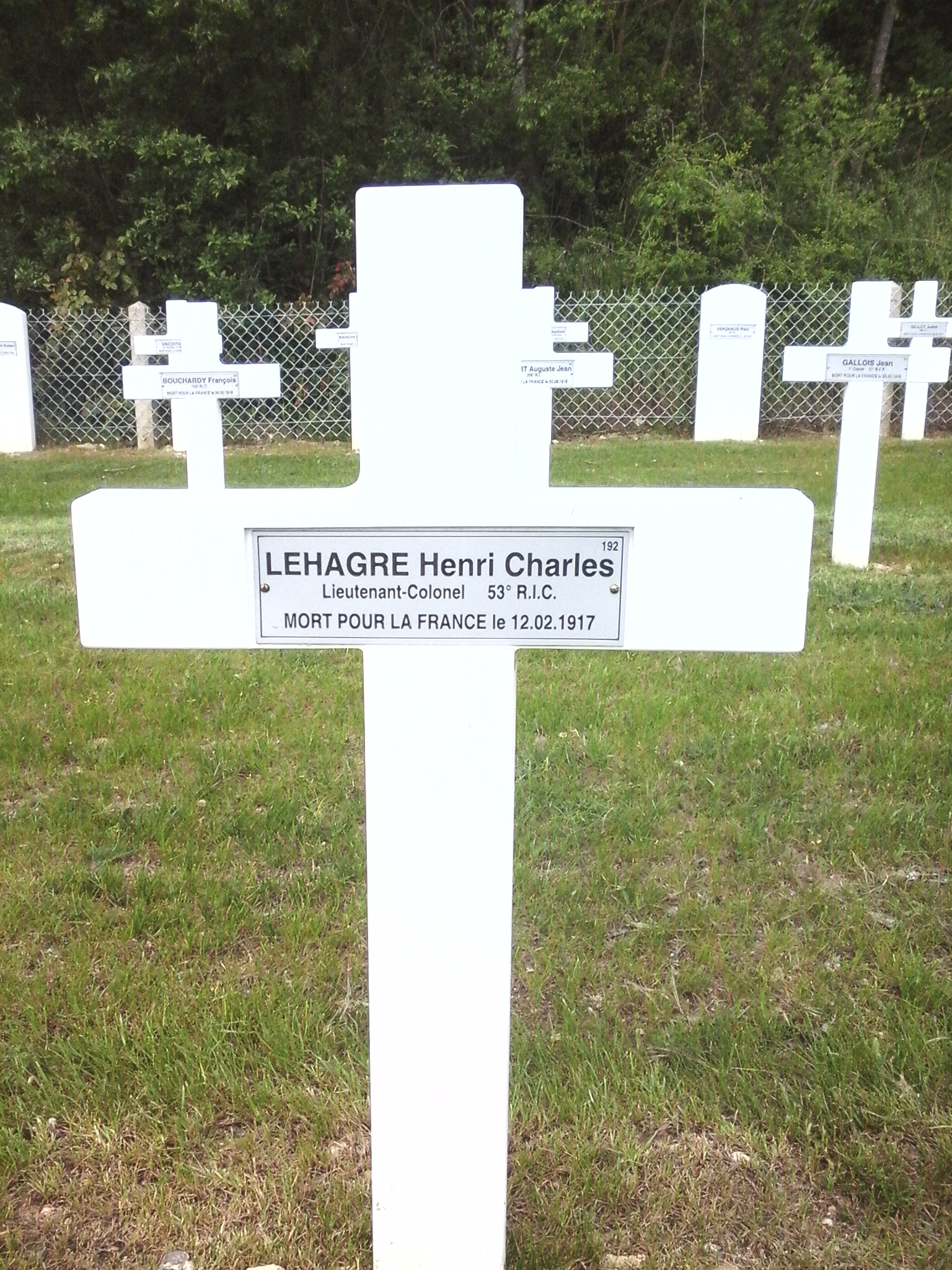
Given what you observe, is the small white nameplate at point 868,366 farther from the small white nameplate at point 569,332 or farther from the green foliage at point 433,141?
the green foliage at point 433,141

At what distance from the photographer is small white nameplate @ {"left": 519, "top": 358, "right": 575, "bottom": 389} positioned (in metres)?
6.87

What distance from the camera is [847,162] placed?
16.8 m

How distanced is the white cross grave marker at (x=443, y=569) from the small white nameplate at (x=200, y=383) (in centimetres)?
490

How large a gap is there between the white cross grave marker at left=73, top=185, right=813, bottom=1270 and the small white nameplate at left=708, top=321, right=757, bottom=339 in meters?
11.6

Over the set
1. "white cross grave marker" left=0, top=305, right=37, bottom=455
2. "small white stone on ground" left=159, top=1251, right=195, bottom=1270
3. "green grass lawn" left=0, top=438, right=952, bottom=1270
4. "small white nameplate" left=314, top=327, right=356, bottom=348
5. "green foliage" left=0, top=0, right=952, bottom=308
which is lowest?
"small white stone on ground" left=159, top=1251, right=195, bottom=1270

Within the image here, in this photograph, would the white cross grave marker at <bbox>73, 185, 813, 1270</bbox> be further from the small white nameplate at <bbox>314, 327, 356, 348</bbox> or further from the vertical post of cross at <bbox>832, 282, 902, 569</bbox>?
the small white nameplate at <bbox>314, 327, 356, 348</bbox>

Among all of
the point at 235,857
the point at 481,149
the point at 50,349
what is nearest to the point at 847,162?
the point at 481,149

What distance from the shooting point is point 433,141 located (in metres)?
15.3

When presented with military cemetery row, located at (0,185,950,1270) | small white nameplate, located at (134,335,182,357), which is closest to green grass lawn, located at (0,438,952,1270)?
military cemetery row, located at (0,185,950,1270)

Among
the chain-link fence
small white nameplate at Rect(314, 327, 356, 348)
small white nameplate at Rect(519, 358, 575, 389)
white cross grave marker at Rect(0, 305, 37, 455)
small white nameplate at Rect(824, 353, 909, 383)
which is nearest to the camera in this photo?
small white nameplate at Rect(824, 353, 909, 383)

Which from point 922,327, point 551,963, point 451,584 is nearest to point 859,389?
point 922,327

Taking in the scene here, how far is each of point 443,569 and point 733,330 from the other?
38.7ft

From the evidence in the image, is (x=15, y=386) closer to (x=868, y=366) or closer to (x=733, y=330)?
(x=733, y=330)

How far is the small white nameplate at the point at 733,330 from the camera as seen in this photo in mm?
12266
